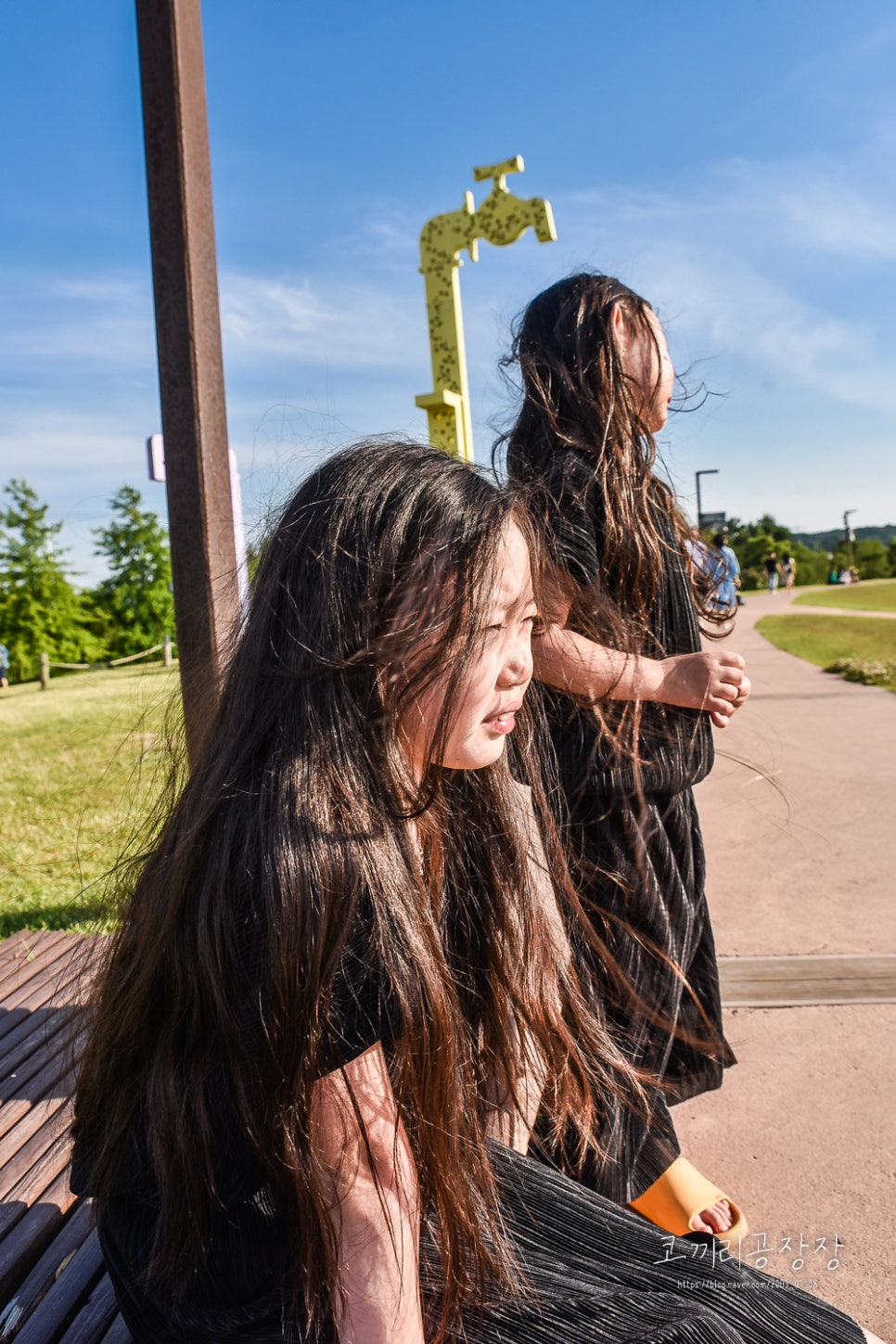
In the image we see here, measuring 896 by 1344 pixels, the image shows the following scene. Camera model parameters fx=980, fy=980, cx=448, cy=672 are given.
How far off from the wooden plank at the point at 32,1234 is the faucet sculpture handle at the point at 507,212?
19.8 feet

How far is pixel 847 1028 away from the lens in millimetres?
2529

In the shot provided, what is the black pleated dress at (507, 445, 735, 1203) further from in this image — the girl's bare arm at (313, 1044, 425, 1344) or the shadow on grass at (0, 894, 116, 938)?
the shadow on grass at (0, 894, 116, 938)

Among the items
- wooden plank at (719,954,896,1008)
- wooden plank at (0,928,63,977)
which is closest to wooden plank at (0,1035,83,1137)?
wooden plank at (0,928,63,977)

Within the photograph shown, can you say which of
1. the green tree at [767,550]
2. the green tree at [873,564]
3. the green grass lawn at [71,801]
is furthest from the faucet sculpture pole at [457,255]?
the green tree at [873,564]

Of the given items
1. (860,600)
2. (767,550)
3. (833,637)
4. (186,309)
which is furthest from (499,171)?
(767,550)

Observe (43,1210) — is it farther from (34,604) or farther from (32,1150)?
(34,604)

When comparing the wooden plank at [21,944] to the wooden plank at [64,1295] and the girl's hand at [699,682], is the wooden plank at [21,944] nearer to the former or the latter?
the wooden plank at [64,1295]

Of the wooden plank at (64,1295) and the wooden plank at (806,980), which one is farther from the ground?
the wooden plank at (64,1295)

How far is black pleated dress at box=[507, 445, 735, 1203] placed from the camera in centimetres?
179

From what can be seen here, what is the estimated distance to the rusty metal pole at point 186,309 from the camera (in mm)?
2197

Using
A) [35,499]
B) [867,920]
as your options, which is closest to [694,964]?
[867,920]

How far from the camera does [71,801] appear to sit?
6.30 metres

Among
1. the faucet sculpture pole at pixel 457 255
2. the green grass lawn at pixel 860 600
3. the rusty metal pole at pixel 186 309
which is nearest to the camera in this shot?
the rusty metal pole at pixel 186 309

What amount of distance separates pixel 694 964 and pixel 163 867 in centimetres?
122
